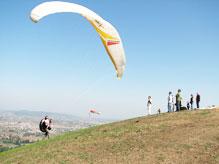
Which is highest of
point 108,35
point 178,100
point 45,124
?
point 108,35

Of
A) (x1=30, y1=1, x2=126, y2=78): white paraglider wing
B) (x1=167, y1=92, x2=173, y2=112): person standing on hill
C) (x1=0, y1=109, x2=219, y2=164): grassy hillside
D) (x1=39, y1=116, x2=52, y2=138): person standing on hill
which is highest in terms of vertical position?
(x1=30, y1=1, x2=126, y2=78): white paraglider wing

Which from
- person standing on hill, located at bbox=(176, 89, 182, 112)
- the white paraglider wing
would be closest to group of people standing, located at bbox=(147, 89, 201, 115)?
person standing on hill, located at bbox=(176, 89, 182, 112)

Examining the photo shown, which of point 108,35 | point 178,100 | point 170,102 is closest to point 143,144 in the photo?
point 108,35

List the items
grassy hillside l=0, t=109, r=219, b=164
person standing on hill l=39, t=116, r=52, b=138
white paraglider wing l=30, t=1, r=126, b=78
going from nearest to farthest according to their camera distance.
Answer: white paraglider wing l=30, t=1, r=126, b=78 → grassy hillside l=0, t=109, r=219, b=164 → person standing on hill l=39, t=116, r=52, b=138

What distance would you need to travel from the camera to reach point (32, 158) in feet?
90.5

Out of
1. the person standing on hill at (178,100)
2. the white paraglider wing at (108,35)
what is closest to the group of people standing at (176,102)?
the person standing on hill at (178,100)

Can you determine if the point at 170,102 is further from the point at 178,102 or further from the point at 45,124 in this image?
the point at 45,124

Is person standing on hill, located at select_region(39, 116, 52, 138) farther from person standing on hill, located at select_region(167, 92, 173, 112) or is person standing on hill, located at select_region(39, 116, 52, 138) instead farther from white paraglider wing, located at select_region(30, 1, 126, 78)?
person standing on hill, located at select_region(167, 92, 173, 112)

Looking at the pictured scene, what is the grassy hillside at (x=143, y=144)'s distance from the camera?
23.6 metres

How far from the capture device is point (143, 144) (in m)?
26.0

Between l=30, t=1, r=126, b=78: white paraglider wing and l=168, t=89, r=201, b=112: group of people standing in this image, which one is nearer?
l=30, t=1, r=126, b=78: white paraglider wing

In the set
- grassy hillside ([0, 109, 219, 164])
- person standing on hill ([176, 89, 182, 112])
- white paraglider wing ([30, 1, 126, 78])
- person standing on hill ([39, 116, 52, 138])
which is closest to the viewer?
white paraglider wing ([30, 1, 126, 78])

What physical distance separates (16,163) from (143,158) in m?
10.5

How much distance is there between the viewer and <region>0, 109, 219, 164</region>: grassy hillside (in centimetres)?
2359
